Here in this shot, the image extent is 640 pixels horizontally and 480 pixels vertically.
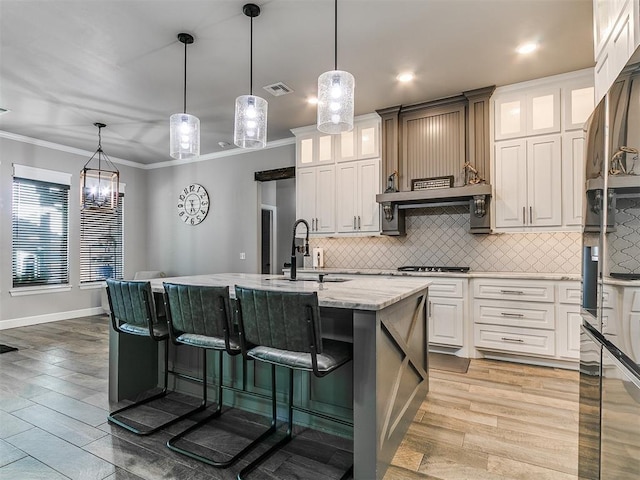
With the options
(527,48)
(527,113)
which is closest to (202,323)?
(527,48)

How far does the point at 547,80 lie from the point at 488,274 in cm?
205

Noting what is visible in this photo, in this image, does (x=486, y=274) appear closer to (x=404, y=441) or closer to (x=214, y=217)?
(x=404, y=441)

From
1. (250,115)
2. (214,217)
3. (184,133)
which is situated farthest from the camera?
(214,217)

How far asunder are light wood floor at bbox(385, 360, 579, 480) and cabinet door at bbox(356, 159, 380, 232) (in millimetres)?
1947

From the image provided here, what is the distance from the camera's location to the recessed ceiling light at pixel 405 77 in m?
3.57

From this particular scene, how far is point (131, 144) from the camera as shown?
580cm

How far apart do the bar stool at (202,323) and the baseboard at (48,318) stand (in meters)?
4.65

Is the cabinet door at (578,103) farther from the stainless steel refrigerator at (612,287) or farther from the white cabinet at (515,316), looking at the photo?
the stainless steel refrigerator at (612,287)

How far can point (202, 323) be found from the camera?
2080mm

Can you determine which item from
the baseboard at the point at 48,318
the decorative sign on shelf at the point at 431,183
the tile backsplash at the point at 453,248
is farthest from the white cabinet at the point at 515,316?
the baseboard at the point at 48,318

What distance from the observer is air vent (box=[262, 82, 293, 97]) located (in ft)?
12.4

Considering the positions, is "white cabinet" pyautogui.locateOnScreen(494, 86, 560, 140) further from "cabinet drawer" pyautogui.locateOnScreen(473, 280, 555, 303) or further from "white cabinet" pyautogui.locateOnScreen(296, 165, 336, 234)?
"white cabinet" pyautogui.locateOnScreen(296, 165, 336, 234)

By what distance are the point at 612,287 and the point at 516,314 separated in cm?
269

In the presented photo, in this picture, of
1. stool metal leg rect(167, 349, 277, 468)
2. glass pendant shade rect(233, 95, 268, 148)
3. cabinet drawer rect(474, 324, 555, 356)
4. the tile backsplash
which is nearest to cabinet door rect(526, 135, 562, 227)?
the tile backsplash
